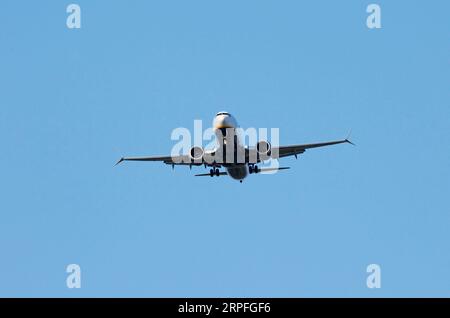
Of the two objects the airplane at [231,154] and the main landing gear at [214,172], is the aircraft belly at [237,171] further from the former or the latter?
the main landing gear at [214,172]

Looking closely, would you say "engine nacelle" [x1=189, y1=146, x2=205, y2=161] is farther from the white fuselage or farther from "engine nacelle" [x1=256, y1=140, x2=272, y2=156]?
"engine nacelle" [x1=256, y1=140, x2=272, y2=156]

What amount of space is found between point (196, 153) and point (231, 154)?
11.2 ft

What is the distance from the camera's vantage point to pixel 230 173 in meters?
71.7

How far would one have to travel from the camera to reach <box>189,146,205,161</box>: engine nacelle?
70875 mm

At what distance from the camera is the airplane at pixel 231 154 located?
225 ft

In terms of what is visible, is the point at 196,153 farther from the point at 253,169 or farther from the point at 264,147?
the point at 264,147

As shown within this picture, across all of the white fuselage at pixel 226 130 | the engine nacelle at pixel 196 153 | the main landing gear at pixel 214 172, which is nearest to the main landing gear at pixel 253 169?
the white fuselage at pixel 226 130

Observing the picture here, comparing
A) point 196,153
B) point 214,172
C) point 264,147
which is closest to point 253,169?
point 264,147

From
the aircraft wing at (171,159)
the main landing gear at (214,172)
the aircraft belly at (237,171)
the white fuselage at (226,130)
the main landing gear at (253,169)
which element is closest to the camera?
the white fuselage at (226,130)

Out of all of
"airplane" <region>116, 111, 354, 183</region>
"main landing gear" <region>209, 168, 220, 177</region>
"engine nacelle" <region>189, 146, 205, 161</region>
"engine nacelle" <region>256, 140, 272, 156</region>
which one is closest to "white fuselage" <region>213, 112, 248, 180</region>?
"airplane" <region>116, 111, 354, 183</region>

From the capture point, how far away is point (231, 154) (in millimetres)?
68938
